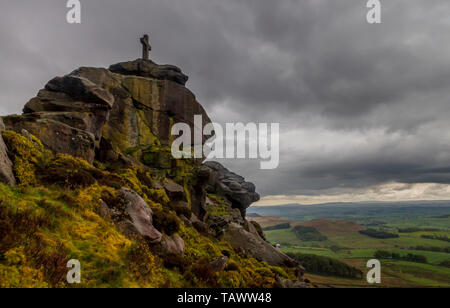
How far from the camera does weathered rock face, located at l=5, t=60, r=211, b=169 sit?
1711 centimetres

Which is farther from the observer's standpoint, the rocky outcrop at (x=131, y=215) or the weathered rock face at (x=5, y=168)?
the rocky outcrop at (x=131, y=215)

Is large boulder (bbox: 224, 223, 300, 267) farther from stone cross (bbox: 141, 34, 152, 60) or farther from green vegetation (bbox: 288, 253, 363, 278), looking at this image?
green vegetation (bbox: 288, 253, 363, 278)

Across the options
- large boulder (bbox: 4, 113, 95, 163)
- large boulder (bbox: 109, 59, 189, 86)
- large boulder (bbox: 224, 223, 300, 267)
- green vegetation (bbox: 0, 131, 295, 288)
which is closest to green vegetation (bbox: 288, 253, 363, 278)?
large boulder (bbox: 224, 223, 300, 267)

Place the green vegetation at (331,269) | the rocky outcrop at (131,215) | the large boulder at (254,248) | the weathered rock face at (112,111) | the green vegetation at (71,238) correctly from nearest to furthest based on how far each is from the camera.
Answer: the green vegetation at (71,238) < the rocky outcrop at (131,215) < the weathered rock face at (112,111) < the large boulder at (254,248) < the green vegetation at (331,269)

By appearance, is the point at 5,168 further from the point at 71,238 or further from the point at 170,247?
the point at 170,247

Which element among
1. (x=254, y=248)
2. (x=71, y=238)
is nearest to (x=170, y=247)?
(x=71, y=238)

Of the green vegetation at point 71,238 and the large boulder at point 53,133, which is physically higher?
the large boulder at point 53,133

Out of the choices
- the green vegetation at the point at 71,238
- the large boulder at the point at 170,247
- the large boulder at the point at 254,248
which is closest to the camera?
the green vegetation at the point at 71,238

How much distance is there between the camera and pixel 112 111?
32750mm

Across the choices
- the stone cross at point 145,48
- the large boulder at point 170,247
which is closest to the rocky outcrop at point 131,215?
the large boulder at point 170,247

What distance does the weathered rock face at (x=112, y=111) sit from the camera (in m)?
17.1

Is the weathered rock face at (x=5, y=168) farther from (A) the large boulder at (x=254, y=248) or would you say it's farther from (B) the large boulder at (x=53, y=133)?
(A) the large boulder at (x=254, y=248)

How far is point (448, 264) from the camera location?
148 metres
